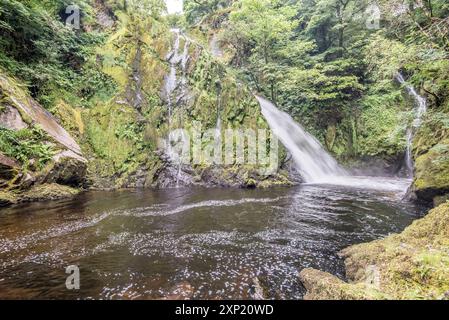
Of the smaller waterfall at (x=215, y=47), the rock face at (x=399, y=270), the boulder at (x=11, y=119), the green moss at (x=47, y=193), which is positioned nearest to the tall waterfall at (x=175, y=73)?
the green moss at (x=47, y=193)

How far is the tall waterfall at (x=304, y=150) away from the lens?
14.0 meters

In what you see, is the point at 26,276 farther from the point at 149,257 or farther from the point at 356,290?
the point at 356,290

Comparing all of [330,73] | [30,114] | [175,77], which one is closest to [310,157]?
[330,73]

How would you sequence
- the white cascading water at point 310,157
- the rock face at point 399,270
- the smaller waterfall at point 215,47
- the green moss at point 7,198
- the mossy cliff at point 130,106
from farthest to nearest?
the smaller waterfall at point 215,47
the white cascading water at point 310,157
the mossy cliff at point 130,106
the green moss at point 7,198
the rock face at point 399,270

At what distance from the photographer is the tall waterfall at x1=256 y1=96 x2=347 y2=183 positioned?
14.0m

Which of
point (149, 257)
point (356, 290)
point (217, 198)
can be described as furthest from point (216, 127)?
point (356, 290)

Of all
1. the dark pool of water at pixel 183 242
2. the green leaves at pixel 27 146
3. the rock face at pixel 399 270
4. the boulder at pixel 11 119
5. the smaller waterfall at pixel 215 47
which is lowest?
the dark pool of water at pixel 183 242

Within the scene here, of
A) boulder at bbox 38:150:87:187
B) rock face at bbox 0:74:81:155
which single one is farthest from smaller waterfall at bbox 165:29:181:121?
boulder at bbox 38:150:87:187

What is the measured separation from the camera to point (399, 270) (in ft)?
9.45

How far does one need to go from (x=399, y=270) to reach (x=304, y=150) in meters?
12.6

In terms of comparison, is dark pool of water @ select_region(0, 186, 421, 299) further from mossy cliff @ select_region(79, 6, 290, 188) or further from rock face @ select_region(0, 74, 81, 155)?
mossy cliff @ select_region(79, 6, 290, 188)

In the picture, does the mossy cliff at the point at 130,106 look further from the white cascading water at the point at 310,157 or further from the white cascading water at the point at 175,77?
the white cascading water at the point at 310,157

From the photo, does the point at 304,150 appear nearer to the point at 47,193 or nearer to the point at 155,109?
the point at 155,109
